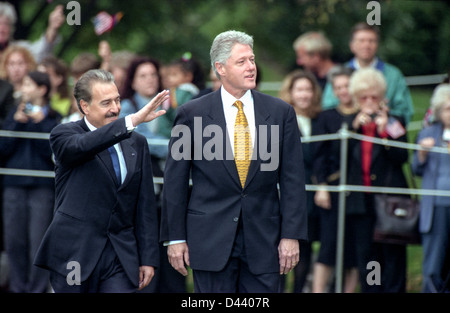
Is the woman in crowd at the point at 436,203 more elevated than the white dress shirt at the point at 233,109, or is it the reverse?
the white dress shirt at the point at 233,109

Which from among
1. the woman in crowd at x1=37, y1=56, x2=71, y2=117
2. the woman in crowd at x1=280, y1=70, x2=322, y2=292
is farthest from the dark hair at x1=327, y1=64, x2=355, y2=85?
the woman in crowd at x1=37, y1=56, x2=71, y2=117

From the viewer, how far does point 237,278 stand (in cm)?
562

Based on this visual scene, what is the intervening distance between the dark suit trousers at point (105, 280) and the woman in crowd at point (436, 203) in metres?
3.40

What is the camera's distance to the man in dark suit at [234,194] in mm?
5527

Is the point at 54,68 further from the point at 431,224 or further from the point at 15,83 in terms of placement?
the point at 431,224

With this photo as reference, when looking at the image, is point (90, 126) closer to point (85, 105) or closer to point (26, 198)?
point (85, 105)

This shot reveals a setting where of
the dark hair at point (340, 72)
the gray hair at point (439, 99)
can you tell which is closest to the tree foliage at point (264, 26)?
the dark hair at point (340, 72)

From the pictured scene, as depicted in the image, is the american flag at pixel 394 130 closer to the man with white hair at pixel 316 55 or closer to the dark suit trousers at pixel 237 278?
the man with white hair at pixel 316 55

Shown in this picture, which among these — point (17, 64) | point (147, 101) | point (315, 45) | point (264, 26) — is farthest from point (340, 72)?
point (264, 26)

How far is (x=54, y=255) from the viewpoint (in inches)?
219

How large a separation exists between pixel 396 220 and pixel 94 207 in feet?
11.4

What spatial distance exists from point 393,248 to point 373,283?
384mm

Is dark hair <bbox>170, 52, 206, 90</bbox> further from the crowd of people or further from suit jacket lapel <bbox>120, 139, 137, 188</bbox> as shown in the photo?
suit jacket lapel <bbox>120, 139, 137, 188</bbox>

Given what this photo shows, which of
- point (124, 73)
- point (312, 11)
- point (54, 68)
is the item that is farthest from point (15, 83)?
point (312, 11)
